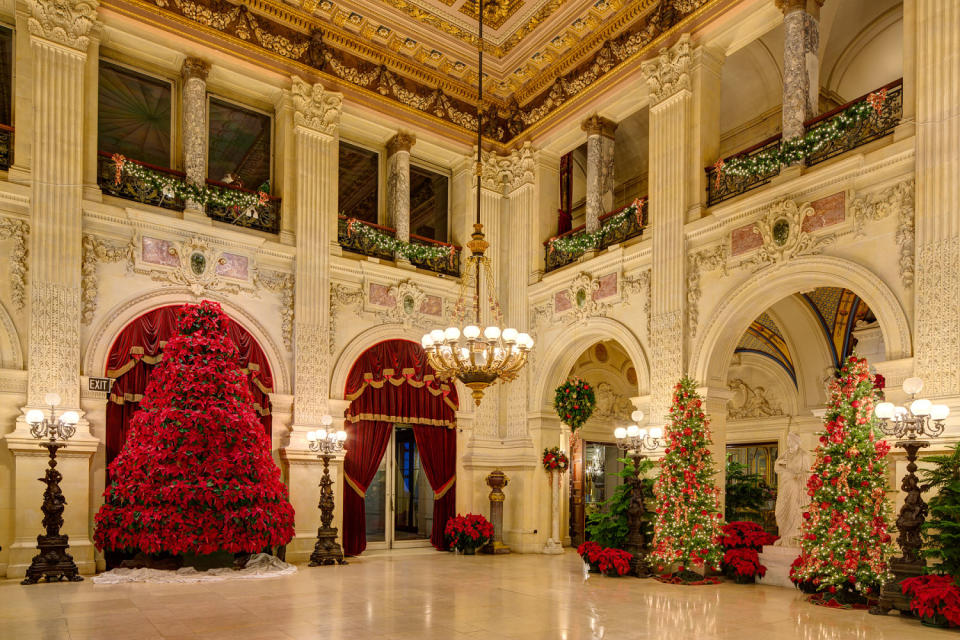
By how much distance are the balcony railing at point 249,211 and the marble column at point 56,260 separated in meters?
1.91

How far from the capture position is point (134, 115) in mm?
11398

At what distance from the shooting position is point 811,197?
9125mm

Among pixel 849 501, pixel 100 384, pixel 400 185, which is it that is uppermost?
pixel 400 185

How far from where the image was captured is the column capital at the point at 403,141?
526 inches

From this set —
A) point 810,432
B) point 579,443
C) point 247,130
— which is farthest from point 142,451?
point 810,432

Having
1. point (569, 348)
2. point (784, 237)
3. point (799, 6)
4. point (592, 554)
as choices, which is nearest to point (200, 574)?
point (592, 554)

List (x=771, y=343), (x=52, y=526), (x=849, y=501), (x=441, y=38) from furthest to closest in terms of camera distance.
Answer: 1. (x=771, y=343)
2. (x=441, y=38)
3. (x=52, y=526)
4. (x=849, y=501)

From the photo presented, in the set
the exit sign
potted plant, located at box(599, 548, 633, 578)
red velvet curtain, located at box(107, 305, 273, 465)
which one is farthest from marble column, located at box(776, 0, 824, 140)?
the exit sign

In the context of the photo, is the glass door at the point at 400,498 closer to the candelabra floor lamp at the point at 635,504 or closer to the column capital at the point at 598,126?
the candelabra floor lamp at the point at 635,504

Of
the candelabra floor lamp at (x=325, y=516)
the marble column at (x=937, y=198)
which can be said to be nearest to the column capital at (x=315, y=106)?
A: the candelabra floor lamp at (x=325, y=516)

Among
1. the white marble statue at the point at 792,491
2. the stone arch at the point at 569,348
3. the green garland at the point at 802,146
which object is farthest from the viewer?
the stone arch at the point at 569,348

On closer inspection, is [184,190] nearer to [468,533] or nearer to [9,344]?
[9,344]

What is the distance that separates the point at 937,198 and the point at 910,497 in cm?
314

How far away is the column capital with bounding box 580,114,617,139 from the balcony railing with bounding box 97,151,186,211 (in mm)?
6817
